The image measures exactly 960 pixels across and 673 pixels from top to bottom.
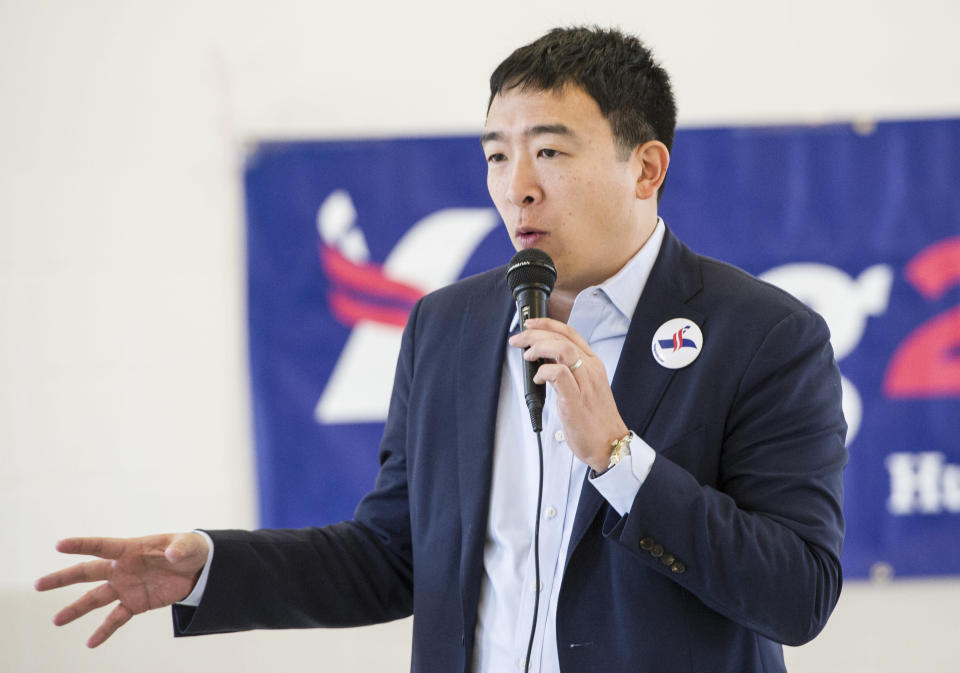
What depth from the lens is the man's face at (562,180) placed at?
1.46 meters

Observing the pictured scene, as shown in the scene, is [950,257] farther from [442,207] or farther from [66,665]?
[66,665]

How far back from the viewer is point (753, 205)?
9.82ft

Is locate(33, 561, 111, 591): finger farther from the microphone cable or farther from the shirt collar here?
the shirt collar

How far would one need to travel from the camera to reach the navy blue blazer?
122 cm

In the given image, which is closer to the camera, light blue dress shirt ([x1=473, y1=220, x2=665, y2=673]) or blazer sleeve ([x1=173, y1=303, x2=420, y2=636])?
light blue dress shirt ([x1=473, y1=220, x2=665, y2=673])

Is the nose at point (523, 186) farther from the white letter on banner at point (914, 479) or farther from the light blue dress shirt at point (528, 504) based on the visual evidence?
the white letter on banner at point (914, 479)

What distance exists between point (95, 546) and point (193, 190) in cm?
190

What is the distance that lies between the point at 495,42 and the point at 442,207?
1.97 ft

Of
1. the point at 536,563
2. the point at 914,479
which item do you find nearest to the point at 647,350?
the point at 536,563

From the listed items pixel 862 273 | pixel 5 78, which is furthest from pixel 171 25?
pixel 862 273

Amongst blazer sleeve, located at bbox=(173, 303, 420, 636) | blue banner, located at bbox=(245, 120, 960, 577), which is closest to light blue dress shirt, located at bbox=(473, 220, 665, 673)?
blazer sleeve, located at bbox=(173, 303, 420, 636)

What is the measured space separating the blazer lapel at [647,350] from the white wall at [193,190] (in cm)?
166

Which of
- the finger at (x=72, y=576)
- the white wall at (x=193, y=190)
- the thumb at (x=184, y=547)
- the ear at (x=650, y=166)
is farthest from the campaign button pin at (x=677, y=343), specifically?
the white wall at (x=193, y=190)

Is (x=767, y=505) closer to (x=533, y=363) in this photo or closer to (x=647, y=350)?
(x=647, y=350)
